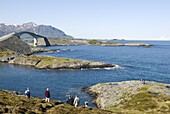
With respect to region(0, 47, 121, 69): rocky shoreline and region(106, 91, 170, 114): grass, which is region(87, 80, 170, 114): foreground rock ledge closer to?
region(106, 91, 170, 114): grass

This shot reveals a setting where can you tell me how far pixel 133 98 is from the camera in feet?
223

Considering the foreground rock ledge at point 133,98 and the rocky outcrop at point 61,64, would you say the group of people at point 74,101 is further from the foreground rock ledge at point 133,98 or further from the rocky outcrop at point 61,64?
the rocky outcrop at point 61,64

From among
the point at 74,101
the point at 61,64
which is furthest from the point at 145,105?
the point at 61,64

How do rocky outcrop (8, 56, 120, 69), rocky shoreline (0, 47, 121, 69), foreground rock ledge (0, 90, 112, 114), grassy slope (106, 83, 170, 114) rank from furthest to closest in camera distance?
rocky shoreline (0, 47, 121, 69), rocky outcrop (8, 56, 120, 69), grassy slope (106, 83, 170, 114), foreground rock ledge (0, 90, 112, 114)

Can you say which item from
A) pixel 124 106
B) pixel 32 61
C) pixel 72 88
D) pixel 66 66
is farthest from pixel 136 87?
pixel 32 61

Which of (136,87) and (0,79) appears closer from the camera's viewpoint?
(136,87)

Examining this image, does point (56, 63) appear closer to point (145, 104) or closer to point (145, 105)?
point (145, 104)

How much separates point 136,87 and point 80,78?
118 ft

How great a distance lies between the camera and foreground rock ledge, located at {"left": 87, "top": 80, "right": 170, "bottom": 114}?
59034 mm

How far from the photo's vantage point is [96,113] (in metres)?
41.4

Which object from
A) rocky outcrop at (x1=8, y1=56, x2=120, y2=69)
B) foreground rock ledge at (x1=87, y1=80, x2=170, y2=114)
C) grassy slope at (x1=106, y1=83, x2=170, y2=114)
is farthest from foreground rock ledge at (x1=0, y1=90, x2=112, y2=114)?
rocky outcrop at (x1=8, y1=56, x2=120, y2=69)

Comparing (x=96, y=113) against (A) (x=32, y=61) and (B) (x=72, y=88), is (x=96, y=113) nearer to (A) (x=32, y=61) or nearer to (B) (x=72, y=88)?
(B) (x=72, y=88)

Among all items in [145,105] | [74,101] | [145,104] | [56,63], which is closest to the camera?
[74,101]

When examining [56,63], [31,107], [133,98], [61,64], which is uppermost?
[31,107]
